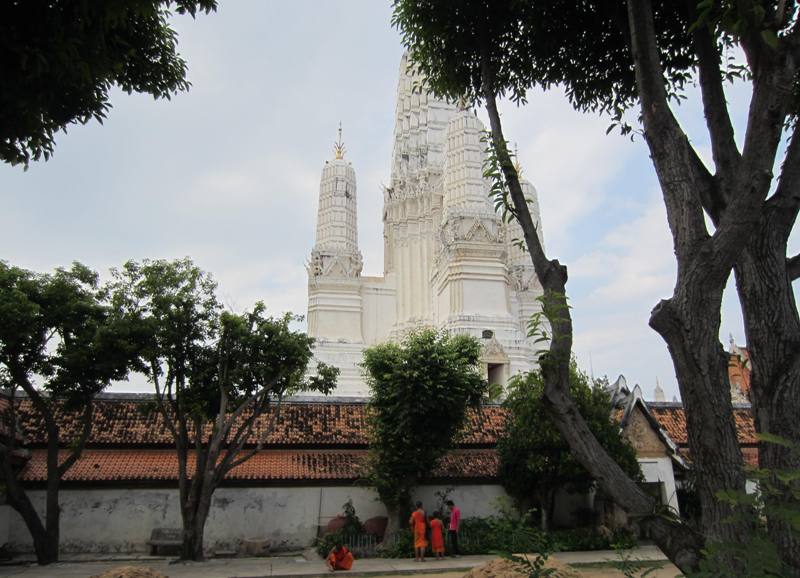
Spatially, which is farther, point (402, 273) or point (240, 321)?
point (402, 273)

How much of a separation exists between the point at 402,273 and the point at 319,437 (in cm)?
2203

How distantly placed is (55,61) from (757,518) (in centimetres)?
665

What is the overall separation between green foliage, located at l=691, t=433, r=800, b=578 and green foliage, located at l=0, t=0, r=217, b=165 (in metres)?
6.08

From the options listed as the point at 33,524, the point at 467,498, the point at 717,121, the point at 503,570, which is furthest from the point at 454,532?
the point at 717,121

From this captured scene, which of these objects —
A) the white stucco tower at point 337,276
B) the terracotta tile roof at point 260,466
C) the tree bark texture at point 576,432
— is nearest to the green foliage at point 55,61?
the tree bark texture at point 576,432

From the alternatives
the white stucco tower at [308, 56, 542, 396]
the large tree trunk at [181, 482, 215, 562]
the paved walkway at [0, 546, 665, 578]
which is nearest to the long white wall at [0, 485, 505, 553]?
the paved walkway at [0, 546, 665, 578]

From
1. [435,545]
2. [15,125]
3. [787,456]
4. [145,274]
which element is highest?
[145,274]

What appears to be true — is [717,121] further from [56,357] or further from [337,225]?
[337,225]

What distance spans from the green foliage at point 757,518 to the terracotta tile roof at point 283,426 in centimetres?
1618

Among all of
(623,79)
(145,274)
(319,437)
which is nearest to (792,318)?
(623,79)

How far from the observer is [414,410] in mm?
16469

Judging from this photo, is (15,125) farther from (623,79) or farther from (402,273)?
(402,273)

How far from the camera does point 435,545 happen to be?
15.5 metres

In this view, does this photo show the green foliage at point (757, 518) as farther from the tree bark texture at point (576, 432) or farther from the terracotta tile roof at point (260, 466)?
the terracotta tile roof at point (260, 466)
